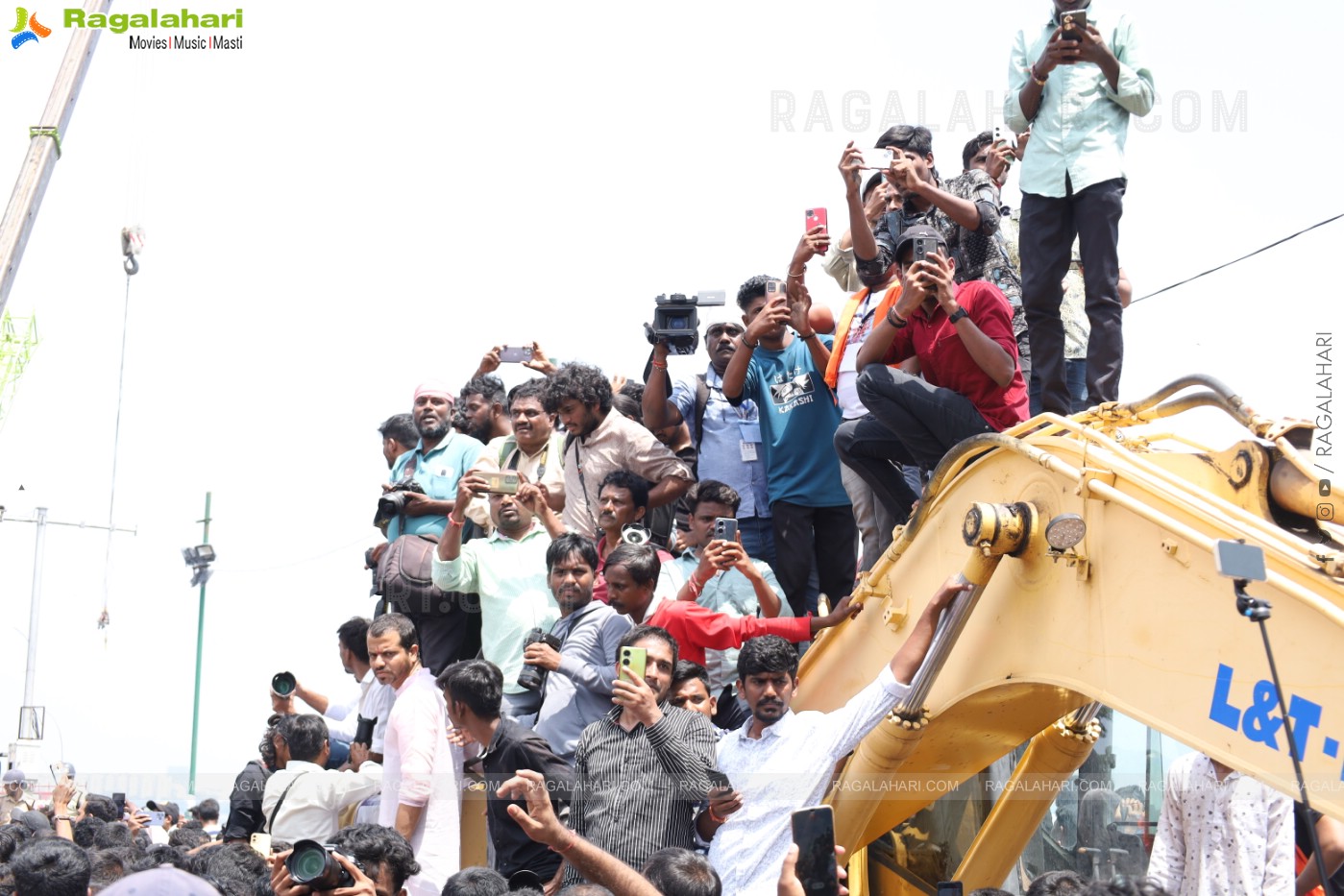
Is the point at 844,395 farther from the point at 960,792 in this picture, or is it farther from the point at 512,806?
the point at 512,806

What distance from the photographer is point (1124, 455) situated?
13.7ft

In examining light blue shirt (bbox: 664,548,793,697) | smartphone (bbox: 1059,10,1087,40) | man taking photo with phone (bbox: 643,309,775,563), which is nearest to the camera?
smartphone (bbox: 1059,10,1087,40)

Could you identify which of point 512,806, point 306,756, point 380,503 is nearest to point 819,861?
point 512,806

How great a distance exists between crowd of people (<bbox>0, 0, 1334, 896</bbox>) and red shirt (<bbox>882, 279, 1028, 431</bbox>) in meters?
0.01

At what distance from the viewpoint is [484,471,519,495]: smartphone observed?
774 cm

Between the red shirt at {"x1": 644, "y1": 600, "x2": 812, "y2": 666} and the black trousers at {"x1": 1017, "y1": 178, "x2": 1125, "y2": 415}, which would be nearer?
the black trousers at {"x1": 1017, "y1": 178, "x2": 1125, "y2": 415}

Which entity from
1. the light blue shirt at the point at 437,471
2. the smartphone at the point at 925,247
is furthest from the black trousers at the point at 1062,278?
the light blue shirt at the point at 437,471

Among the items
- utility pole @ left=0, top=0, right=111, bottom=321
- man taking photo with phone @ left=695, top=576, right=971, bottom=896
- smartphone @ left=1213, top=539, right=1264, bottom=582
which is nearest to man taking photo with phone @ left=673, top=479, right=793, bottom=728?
man taking photo with phone @ left=695, top=576, right=971, bottom=896

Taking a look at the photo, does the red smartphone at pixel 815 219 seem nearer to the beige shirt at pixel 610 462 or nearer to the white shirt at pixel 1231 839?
the beige shirt at pixel 610 462

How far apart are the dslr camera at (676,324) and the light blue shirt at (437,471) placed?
1.44 meters

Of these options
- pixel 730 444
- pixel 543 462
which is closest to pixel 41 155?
pixel 543 462

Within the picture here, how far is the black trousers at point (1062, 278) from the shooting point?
6.20 metres

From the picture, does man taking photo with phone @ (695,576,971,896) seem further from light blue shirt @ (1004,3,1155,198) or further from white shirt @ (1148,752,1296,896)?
light blue shirt @ (1004,3,1155,198)

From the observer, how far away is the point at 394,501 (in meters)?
8.73
